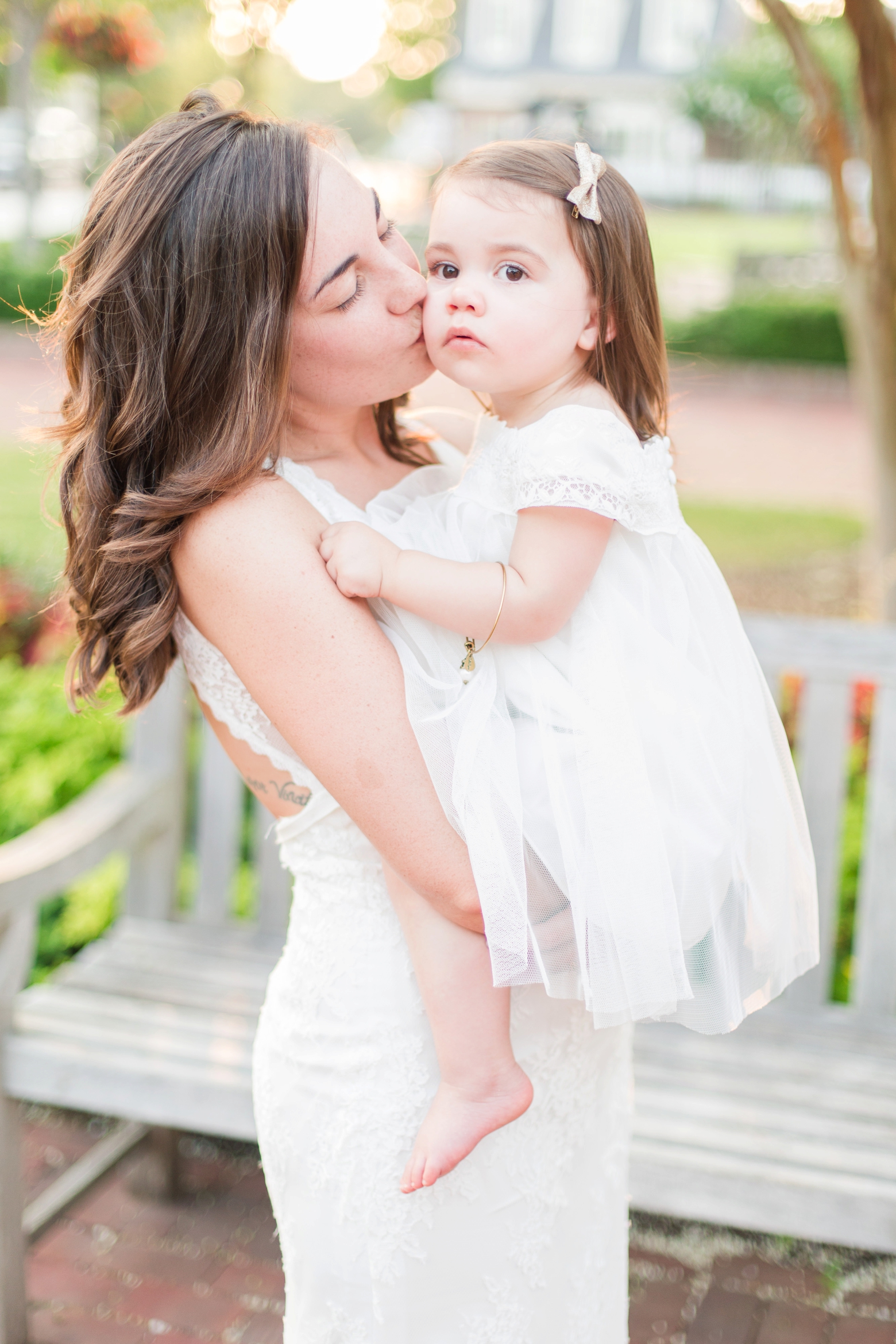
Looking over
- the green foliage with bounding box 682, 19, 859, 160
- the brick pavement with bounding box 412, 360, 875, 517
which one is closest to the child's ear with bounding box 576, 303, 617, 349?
the brick pavement with bounding box 412, 360, 875, 517

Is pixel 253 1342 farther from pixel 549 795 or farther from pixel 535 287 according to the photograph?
pixel 535 287

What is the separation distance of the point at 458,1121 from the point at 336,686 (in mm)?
540

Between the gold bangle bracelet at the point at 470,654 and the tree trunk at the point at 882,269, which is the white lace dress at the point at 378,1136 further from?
the tree trunk at the point at 882,269

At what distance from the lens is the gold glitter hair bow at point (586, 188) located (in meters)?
1.44

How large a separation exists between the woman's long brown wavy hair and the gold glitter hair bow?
0.33 meters

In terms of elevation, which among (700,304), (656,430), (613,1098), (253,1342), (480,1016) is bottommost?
(700,304)

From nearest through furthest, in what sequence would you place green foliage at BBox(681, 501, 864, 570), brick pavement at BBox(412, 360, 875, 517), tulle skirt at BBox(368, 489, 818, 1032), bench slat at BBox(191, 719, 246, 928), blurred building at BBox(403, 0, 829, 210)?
tulle skirt at BBox(368, 489, 818, 1032) < bench slat at BBox(191, 719, 246, 928) < green foliage at BBox(681, 501, 864, 570) < brick pavement at BBox(412, 360, 875, 517) < blurred building at BBox(403, 0, 829, 210)

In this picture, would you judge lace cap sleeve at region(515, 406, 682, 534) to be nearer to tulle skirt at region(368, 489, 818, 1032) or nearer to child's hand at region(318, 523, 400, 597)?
tulle skirt at region(368, 489, 818, 1032)

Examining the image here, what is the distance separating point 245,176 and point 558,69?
37.8m

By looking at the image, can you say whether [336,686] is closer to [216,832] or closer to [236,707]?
[236,707]

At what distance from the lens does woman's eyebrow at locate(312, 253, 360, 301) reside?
141 cm

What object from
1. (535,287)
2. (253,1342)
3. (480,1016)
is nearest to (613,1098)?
(480,1016)

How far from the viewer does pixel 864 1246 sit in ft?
6.51

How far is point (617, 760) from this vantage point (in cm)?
135
